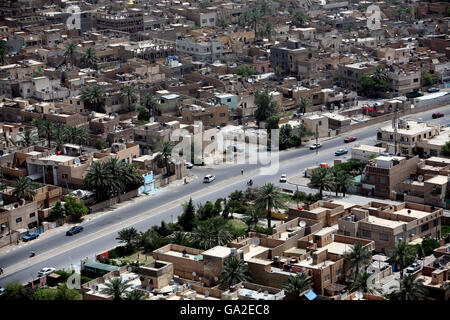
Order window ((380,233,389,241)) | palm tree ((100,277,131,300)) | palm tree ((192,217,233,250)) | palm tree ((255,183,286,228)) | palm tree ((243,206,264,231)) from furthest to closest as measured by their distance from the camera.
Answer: palm tree ((255,183,286,228)) → palm tree ((243,206,264,231)) → window ((380,233,389,241)) → palm tree ((192,217,233,250)) → palm tree ((100,277,131,300))

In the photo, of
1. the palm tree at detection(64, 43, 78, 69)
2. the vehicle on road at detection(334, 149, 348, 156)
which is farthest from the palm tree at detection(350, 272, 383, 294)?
the palm tree at detection(64, 43, 78, 69)

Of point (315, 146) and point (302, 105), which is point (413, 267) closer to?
point (315, 146)

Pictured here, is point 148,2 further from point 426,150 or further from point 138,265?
point 138,265

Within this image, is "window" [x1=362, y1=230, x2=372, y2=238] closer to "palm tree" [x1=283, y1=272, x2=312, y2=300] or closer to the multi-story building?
the multi-story building

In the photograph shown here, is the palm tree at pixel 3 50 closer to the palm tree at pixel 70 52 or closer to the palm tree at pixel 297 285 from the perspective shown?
the palm tree at pixel 70 52

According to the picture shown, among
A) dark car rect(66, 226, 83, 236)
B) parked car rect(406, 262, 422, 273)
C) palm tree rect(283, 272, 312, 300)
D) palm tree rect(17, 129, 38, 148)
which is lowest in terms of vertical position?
dark car rect(66, 226, 83, 236)

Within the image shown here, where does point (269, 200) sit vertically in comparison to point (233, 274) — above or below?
above

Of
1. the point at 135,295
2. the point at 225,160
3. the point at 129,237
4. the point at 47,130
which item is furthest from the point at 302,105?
the point at 135,295

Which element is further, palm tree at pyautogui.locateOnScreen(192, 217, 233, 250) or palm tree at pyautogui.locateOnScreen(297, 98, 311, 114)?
palm tree at pyautogui.locateOnScreen(297, 98, 311, 114)
